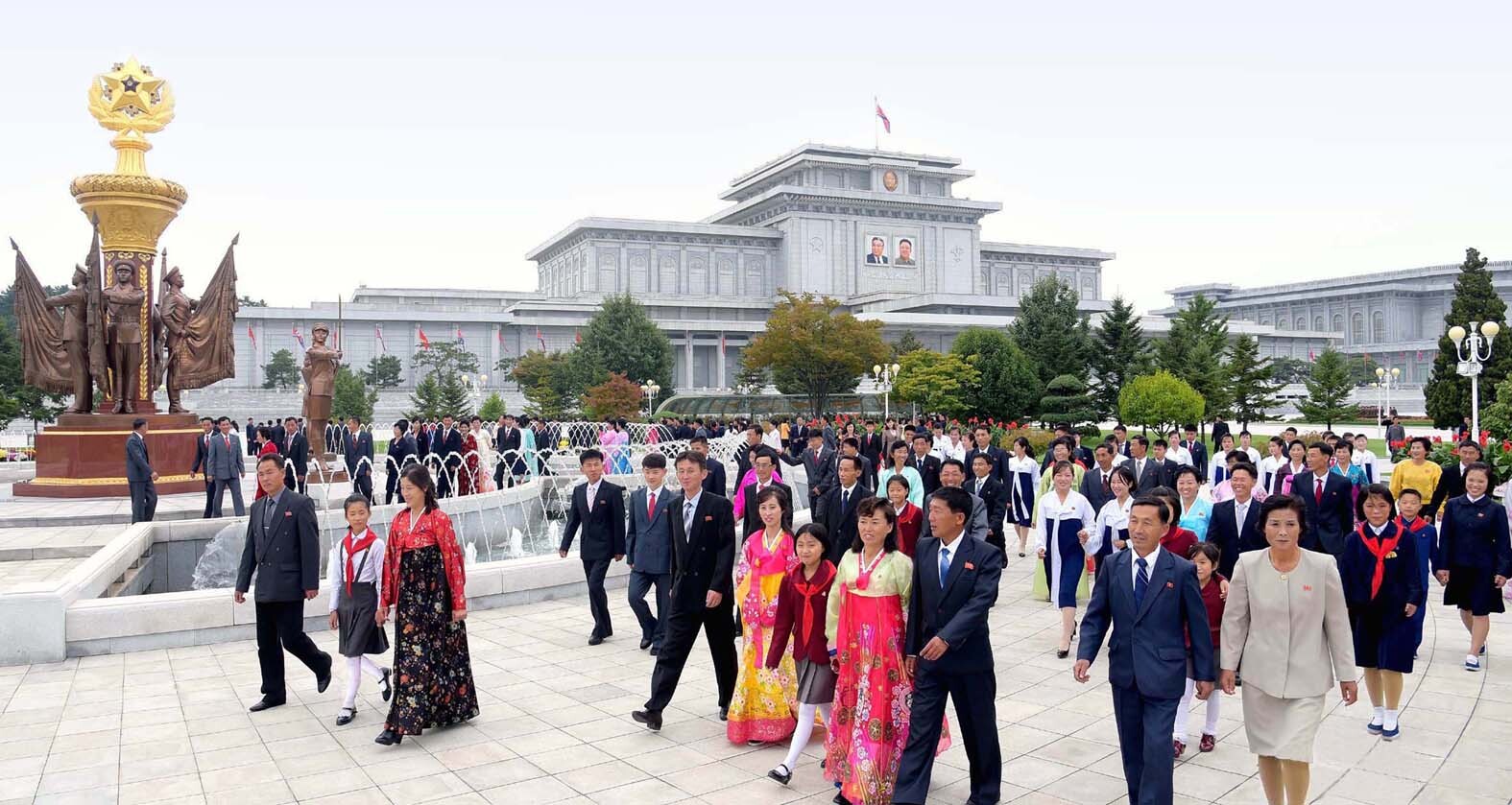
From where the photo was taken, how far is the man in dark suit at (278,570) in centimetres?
647

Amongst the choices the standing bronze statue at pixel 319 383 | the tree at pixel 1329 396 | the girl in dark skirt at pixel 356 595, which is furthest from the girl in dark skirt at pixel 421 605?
the tree at pixel 1329 396

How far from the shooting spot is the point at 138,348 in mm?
17500

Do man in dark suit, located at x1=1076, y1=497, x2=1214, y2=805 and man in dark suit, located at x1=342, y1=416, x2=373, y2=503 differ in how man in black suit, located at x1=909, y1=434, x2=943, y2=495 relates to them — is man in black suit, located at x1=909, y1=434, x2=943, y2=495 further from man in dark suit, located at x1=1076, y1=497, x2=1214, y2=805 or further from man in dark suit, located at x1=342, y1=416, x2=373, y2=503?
man in dark suit, located at x1=342, y1=416, x2=373, y2=503

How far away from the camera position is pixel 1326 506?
9055mm

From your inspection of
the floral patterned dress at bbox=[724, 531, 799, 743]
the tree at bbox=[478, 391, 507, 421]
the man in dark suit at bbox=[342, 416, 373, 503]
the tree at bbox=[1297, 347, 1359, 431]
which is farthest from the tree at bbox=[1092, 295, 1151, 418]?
the floral patterned dress at bbox=[724, 531, 799, 743]

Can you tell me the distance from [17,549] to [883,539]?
445 inches

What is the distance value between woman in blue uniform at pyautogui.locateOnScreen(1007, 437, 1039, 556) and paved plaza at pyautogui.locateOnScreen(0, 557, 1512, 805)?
470 cm

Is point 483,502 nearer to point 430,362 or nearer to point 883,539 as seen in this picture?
point 883,539

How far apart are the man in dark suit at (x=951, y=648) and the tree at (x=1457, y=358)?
32.3 metres

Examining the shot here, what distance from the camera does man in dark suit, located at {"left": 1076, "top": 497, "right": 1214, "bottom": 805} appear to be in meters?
4.41

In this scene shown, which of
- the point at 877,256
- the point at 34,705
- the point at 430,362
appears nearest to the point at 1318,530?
the point at 34,705

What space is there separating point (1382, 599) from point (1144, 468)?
529 cm

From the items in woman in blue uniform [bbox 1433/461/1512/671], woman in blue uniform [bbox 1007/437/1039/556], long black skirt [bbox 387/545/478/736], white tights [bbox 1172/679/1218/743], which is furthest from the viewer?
woman in blue uniform [bbox 1007/437/1039/556]

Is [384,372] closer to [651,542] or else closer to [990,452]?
[990,452]
